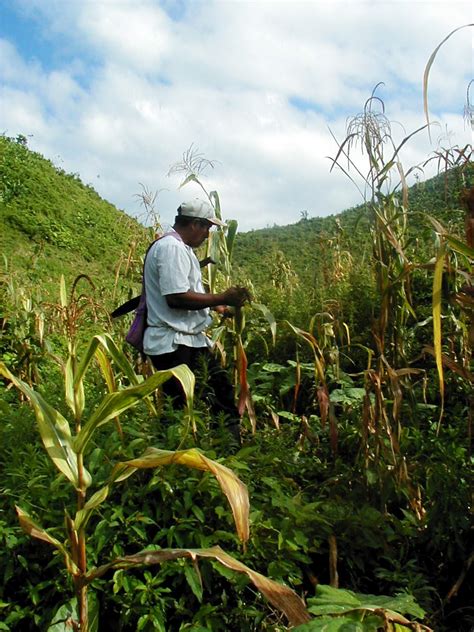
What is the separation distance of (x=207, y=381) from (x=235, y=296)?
0.51m

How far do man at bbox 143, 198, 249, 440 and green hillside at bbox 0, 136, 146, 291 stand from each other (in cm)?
543

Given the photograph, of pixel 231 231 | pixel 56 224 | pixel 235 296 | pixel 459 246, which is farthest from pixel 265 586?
pixel 56 224

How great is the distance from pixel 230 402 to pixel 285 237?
21.3 meters

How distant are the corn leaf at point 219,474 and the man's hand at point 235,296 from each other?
1425 millimetres

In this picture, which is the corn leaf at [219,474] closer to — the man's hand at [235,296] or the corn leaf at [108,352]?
the corn leaf at [108,352]

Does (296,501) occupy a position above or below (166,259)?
below

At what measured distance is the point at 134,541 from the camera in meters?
2.16

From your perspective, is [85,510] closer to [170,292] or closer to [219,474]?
[219,474]

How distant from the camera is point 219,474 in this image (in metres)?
1.67

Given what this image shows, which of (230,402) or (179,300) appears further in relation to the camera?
(230,402)

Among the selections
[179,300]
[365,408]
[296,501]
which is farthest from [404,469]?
[179,300]

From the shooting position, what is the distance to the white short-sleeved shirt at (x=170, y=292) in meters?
3.25

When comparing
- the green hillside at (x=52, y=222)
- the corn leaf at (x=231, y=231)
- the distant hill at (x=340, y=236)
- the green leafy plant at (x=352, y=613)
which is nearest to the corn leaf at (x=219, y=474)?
the green leafy plant at (x=352, y=613)

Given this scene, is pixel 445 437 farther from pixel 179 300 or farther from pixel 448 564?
pixel 179 300
